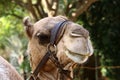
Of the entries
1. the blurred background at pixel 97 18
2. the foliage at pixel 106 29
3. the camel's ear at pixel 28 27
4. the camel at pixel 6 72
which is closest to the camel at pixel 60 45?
the camel's ear at pixel 28 27

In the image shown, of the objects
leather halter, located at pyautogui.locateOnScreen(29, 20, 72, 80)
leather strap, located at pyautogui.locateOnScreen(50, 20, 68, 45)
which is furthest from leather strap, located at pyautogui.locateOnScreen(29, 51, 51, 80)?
leather strap, located at pyautogui.locateOnScreen(50, 20, 68, 45)

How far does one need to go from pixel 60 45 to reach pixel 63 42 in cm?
4

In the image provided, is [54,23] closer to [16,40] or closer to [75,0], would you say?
[75,0]

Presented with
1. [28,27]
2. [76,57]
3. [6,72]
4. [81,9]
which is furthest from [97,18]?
[6,72]

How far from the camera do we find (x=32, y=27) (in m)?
2.83

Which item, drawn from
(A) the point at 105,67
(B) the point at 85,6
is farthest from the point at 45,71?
(A) the point at 105,67

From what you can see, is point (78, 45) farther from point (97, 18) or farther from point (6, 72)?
point (97, 18)

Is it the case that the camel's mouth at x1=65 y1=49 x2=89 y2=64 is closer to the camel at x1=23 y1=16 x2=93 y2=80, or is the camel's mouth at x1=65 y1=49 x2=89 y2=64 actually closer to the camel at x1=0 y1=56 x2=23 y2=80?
the camel at x1=23 y1=16 x2=93 y2=80

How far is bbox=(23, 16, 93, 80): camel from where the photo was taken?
2461 mm

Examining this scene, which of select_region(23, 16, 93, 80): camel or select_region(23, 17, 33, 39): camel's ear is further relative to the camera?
select_region(23, 17, 33, 39): camel's ear

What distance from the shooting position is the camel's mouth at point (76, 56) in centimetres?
247

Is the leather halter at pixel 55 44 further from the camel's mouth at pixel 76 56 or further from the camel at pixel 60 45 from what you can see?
the camel's mouth at pixel 76 56

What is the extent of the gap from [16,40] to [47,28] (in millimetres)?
20836

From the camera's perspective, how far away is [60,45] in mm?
2607
